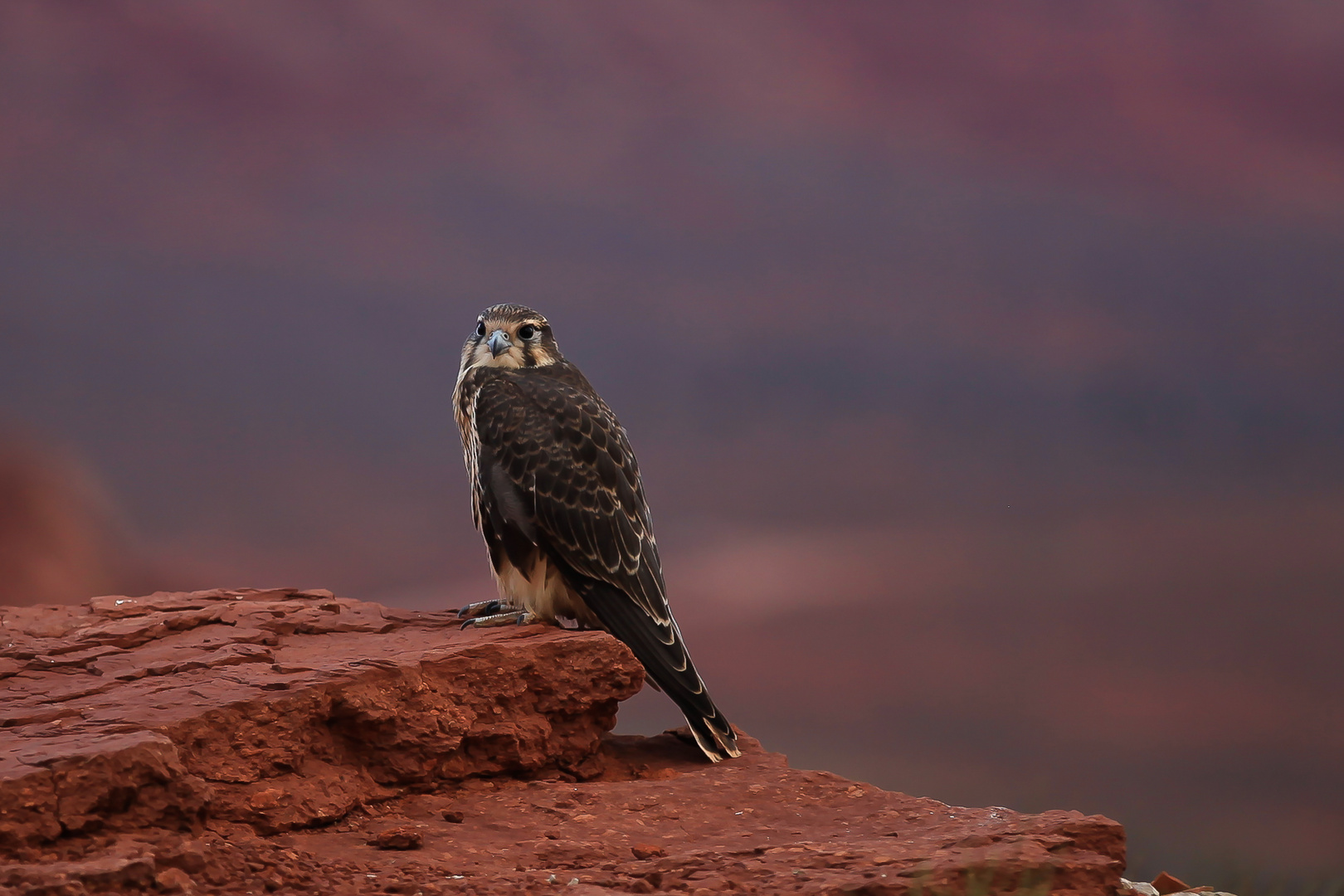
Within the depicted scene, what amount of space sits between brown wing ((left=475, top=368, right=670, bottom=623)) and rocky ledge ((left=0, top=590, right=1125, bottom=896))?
377mm

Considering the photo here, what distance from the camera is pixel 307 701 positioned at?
4.23 m

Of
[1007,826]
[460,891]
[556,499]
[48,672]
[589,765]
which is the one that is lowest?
[460,891]

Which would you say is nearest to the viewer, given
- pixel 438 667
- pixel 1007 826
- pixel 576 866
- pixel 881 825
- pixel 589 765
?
pixel 576 866

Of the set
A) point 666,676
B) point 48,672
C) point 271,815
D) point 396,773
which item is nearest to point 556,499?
point 666,676

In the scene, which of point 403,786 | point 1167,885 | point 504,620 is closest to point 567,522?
point 504,620

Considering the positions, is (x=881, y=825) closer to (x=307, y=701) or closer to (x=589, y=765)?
(x=589, y=765)

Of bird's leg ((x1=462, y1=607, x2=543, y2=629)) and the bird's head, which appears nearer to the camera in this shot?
bird's leg ((x1=462, y1=607, x2=543, y2=629))

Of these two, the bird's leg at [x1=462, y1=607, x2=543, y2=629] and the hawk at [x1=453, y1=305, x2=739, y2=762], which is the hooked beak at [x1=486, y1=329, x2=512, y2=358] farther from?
the bird's leg at [x1=462, y1=607, x2=543, y2=629]

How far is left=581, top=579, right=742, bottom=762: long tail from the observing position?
5105mm

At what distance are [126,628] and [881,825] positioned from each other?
3395 mm

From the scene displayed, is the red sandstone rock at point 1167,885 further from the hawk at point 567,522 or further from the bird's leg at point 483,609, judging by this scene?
the bird's leg at point 483,609

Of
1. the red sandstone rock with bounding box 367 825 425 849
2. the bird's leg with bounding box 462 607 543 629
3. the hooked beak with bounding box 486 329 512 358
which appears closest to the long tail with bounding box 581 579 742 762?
the bird's leg with bounding box 462 607 543 629

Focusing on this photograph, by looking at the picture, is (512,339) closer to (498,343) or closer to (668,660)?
(498,343)

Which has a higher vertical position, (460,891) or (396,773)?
(396,773)
